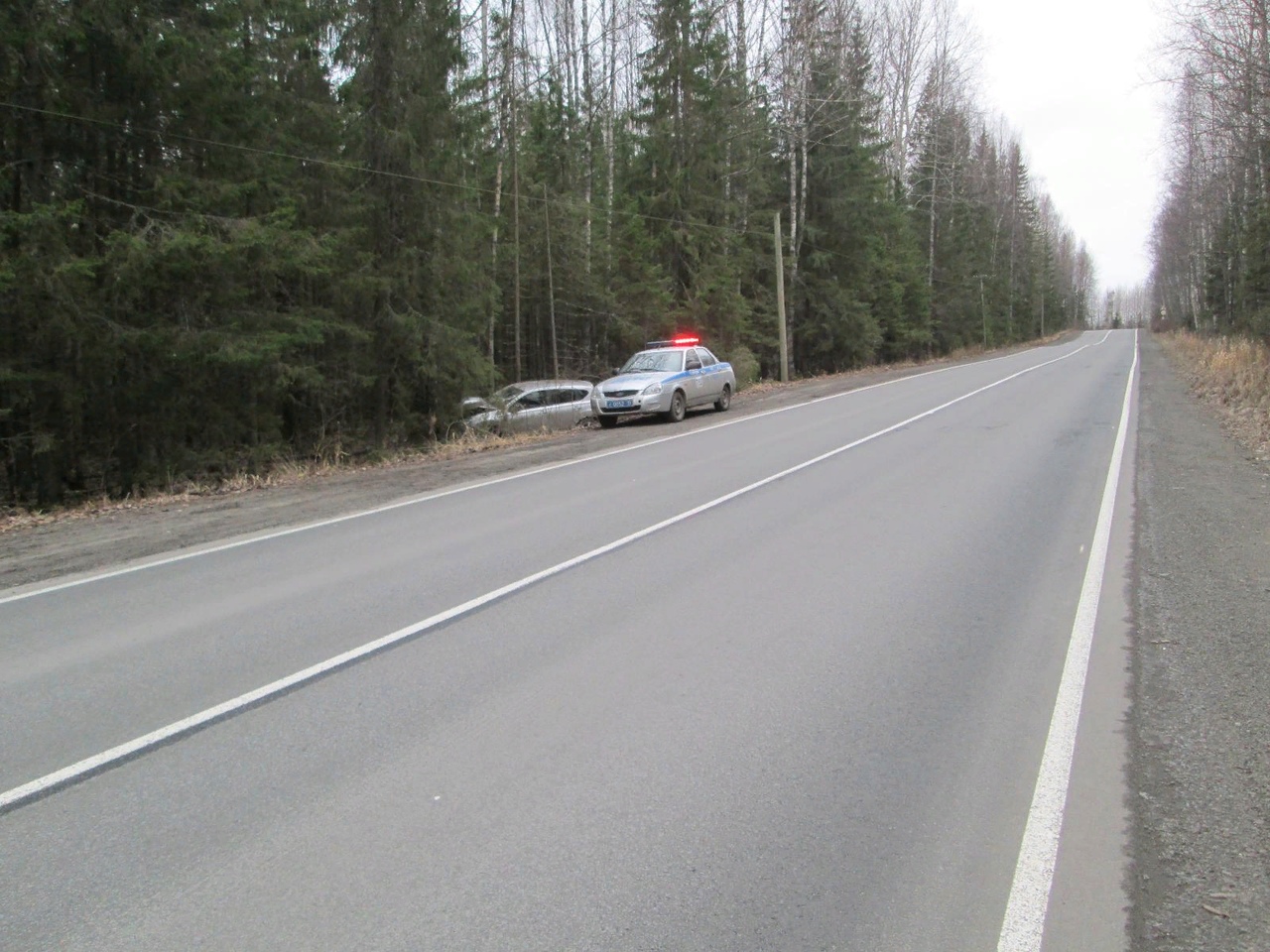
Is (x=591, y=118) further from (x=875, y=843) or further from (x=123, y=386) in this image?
(x=875, y=843)

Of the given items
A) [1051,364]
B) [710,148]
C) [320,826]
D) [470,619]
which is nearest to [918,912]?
[320,826]

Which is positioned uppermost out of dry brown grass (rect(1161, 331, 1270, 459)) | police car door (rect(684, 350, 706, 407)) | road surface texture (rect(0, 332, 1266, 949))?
police car door (rect(684, 350, 706, 407))

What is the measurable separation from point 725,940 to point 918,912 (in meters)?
0.70

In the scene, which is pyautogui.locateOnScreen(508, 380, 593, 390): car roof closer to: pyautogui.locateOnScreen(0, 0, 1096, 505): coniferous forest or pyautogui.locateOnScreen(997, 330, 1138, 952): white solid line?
pyautogui.locateOnScreen(0, 0, 1096, 505): coniferous forest

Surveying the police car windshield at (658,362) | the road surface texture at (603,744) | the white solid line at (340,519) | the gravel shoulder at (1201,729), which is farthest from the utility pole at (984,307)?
the road surface texture at (603,744)

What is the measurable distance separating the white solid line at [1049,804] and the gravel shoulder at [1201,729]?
275mm

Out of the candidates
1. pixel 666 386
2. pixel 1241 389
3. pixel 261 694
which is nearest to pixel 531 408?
pixel 666 386

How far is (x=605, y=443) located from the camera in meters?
18.1

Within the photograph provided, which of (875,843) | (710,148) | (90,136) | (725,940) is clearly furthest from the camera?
(710,148)

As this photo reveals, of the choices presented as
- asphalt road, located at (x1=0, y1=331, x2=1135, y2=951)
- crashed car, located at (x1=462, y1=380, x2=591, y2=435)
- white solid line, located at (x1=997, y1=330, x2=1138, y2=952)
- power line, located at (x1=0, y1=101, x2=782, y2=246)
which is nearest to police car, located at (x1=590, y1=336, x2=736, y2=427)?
crashed car, located at (x1=462, y1=380, x2=591, y2=435)

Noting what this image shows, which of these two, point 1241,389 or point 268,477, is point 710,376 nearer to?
point 268,477

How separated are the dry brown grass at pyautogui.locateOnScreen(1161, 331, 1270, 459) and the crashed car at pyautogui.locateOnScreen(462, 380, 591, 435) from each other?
14190 millimetres

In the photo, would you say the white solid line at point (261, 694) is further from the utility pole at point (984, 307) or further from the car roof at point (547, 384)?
the utility pole at point (984, 307)

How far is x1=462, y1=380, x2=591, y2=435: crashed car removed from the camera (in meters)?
22.2
